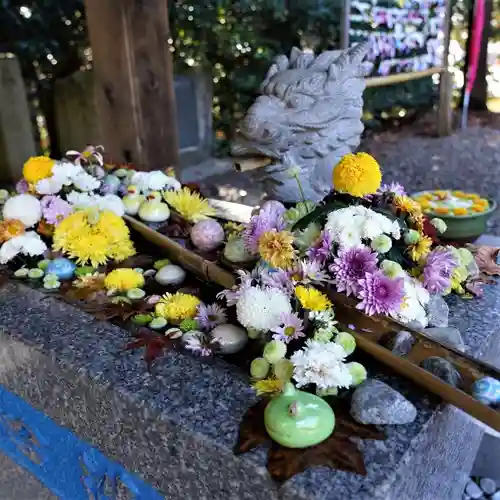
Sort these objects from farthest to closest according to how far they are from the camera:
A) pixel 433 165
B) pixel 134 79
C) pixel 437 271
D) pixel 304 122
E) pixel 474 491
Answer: pixel 433 165
pixel 134 79
pixel 474 491
pixel 304 122
pixel 437 271

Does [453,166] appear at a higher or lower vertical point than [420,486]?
lower

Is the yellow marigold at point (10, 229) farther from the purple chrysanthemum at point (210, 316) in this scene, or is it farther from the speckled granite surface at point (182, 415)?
the purple chrysanthemum at point (210, 316)

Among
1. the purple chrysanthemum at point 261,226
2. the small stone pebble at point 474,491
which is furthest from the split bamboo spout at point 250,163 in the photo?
the small stone pebble at point 474,491

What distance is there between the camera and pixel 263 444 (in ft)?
2.74

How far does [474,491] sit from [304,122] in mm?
1148

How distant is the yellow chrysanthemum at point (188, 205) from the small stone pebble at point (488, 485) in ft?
3.59

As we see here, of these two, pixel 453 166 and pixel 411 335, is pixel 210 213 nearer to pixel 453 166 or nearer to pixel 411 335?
pixel 411 335

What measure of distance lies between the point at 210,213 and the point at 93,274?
0.41m

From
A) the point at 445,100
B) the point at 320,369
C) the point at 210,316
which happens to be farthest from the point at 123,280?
the point at 445,100

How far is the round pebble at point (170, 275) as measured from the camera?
4.37 ft

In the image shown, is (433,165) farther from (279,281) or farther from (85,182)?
(279,281)

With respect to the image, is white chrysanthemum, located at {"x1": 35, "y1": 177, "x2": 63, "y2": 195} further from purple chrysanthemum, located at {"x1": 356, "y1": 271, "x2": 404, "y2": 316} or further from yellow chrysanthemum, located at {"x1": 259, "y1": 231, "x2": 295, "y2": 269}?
purple chrysanthemum, located at {"x1": 356, "y1": 271, "x2": 404, "y2": 316}

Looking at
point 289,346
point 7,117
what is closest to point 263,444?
point 289,346

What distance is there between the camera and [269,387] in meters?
0.94
